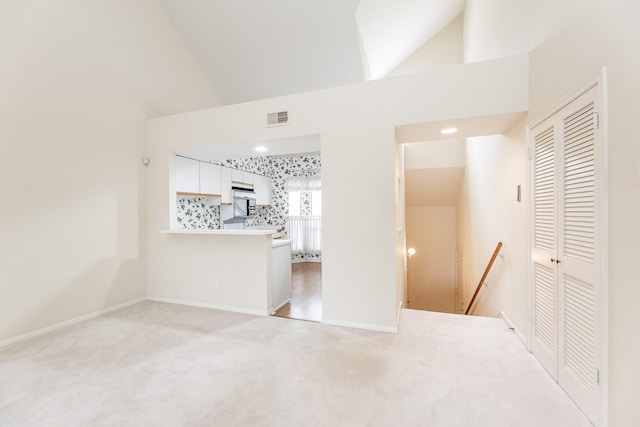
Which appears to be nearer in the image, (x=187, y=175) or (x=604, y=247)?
(x=604, y=247)

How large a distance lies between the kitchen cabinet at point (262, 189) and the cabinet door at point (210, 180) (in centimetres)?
146

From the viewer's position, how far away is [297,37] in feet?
13.0

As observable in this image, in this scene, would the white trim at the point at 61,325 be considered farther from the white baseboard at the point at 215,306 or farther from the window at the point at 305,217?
the window at the point at 305,217

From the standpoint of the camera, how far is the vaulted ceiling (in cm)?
366

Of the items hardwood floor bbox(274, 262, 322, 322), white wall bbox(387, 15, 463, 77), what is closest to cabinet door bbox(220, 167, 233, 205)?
hardwood floor bbox(274, 262, 322, 322)

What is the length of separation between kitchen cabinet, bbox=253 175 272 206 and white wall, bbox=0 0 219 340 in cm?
266

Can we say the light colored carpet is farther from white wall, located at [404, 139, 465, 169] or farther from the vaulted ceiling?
the vaulted ceiling

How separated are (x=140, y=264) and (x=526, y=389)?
4446 millimetres

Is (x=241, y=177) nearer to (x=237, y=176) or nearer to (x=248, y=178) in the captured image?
(x=237, y=176)

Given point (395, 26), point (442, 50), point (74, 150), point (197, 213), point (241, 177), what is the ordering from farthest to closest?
point (241, 177), point (442, 50), point (197, 213), point (395, 26), point (74, 150)

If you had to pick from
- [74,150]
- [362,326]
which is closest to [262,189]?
[74,150]

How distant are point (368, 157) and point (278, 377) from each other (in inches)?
84.2

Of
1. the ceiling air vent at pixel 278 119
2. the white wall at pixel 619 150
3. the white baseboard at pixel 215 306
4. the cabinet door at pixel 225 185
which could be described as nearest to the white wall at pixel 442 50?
the ceiling air vent at pixel 278 119

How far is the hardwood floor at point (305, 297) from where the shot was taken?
3.24 m
